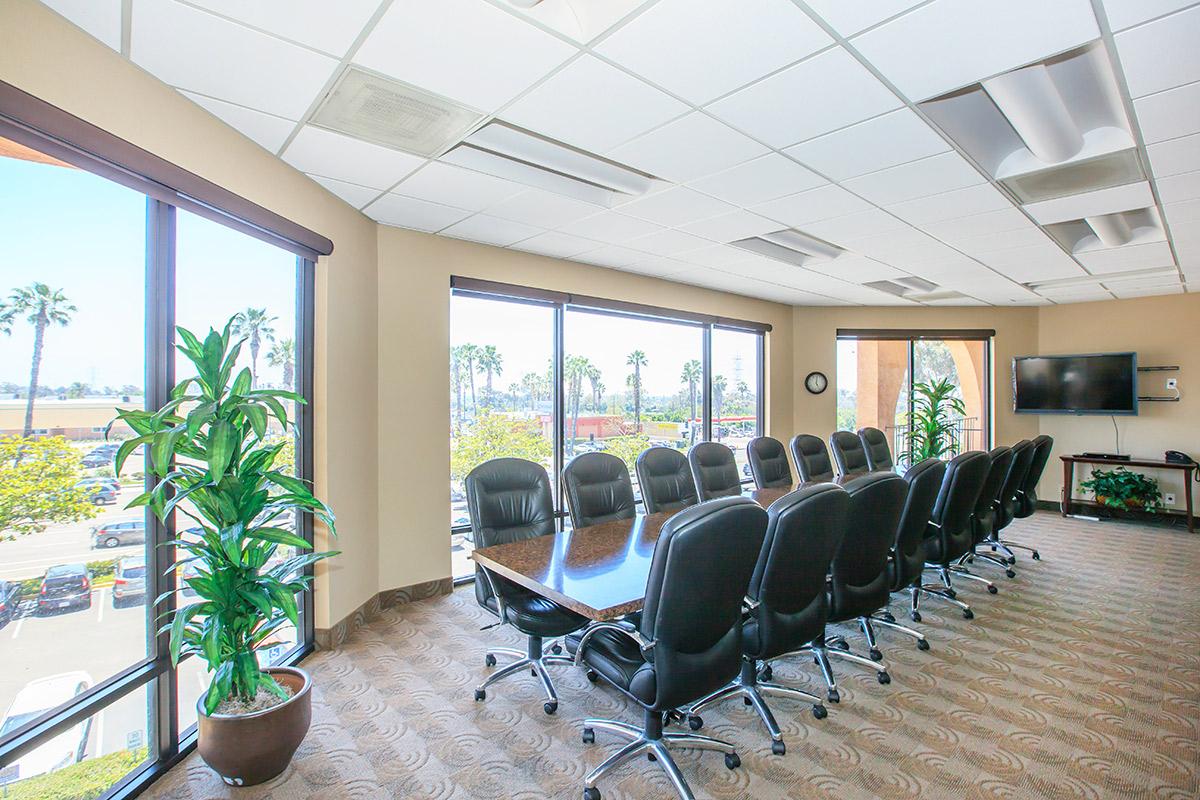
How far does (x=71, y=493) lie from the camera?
1.96 meters

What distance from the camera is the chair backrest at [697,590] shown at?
1.85 metres

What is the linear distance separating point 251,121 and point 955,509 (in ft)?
14.3

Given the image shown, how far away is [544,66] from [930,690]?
3.35m

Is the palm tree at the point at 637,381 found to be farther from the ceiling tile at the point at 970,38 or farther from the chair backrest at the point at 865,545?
the ceiling tile at the point at 970,38

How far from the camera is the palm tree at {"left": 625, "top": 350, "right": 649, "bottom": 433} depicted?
5.79 metres

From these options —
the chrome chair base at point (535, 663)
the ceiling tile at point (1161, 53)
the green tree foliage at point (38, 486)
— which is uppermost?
the ceiling tile at point (1161, 53)

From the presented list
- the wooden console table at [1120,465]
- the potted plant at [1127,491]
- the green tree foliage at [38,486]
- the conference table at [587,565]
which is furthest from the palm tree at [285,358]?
the potted plant at [1127,491]

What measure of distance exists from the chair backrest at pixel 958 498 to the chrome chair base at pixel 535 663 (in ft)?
8.13

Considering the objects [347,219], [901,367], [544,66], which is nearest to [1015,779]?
[544,66]

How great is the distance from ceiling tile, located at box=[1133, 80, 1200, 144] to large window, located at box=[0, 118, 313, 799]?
368 cm

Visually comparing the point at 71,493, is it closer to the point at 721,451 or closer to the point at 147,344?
the point at 147,344

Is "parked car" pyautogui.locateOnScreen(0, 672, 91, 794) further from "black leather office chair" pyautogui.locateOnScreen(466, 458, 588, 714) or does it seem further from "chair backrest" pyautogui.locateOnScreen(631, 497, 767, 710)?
"chair backrest" pyautogui.locateOnScreen(631, 497, 767, 710)

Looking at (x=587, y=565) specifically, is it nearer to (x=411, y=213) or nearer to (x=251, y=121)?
(x=251, y=121)

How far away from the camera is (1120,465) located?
22.4 feet
